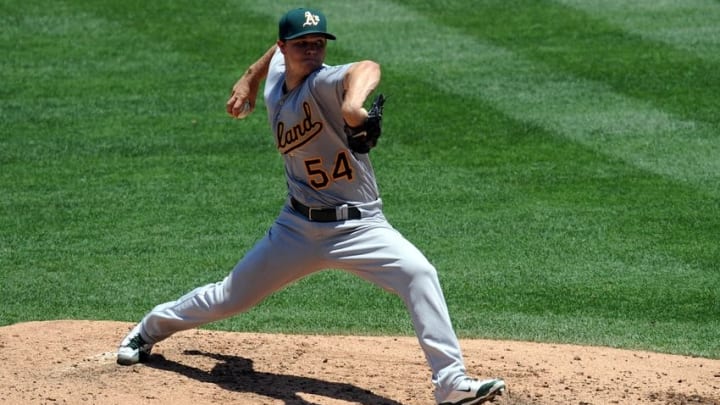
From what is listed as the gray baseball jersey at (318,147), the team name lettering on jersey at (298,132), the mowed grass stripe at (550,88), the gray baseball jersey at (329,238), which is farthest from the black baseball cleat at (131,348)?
the mowed grass stripe at (550,88)

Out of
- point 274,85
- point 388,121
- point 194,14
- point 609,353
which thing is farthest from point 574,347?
point 194,14

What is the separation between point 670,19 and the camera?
12602mm

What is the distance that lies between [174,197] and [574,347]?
11.8ft

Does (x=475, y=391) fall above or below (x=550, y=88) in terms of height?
below

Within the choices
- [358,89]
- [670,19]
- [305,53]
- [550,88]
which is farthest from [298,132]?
[670,19]

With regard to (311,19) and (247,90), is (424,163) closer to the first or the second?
(247,90)

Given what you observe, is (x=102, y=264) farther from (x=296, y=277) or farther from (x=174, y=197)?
(x=296, y=277)

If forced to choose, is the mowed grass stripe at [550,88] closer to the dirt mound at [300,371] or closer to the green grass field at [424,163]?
the green grass field at [424,163]

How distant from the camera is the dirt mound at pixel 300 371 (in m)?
5.77

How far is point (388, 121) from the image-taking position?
34.7 ft

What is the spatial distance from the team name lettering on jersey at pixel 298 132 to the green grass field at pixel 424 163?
1.69m

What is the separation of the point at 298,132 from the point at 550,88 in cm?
591

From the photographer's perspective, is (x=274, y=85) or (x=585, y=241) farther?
(x=585, y=241)

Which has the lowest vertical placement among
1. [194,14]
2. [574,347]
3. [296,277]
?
[574,347]
